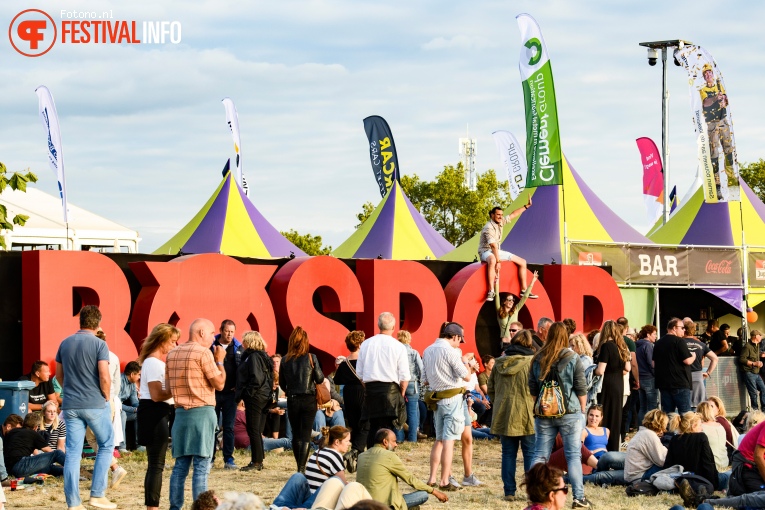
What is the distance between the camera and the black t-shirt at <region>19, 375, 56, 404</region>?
10961 mm

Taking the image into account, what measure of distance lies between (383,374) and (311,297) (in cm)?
383

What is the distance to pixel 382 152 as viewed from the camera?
2527 cm

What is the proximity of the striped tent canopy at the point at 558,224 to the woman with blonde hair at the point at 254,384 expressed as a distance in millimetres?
8661

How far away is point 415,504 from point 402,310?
699 cm

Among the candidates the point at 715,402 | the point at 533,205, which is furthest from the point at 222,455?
the point at 533,205

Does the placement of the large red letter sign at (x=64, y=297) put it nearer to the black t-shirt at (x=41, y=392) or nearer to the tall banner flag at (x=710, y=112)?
the black t-shirt at (x=41, y=392)

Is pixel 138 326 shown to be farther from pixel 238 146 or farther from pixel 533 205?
pixel 238 146

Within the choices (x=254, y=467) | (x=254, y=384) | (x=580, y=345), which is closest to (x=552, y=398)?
(x=580, y=345)

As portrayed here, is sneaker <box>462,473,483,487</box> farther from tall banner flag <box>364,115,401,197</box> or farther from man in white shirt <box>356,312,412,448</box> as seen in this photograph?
tall banner flag <box>364,115,401,197</box>

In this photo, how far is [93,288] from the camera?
1187cm

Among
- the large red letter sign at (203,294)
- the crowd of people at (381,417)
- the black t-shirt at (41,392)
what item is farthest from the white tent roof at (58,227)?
the crowd of people at (381,417)

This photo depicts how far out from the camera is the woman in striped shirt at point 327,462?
7270 millimetres

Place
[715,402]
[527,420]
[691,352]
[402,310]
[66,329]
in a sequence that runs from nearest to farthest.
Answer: [527,420], [715,402], [66,329], [691,352], [402,310]

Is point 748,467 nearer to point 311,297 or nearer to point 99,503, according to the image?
point 99,503
